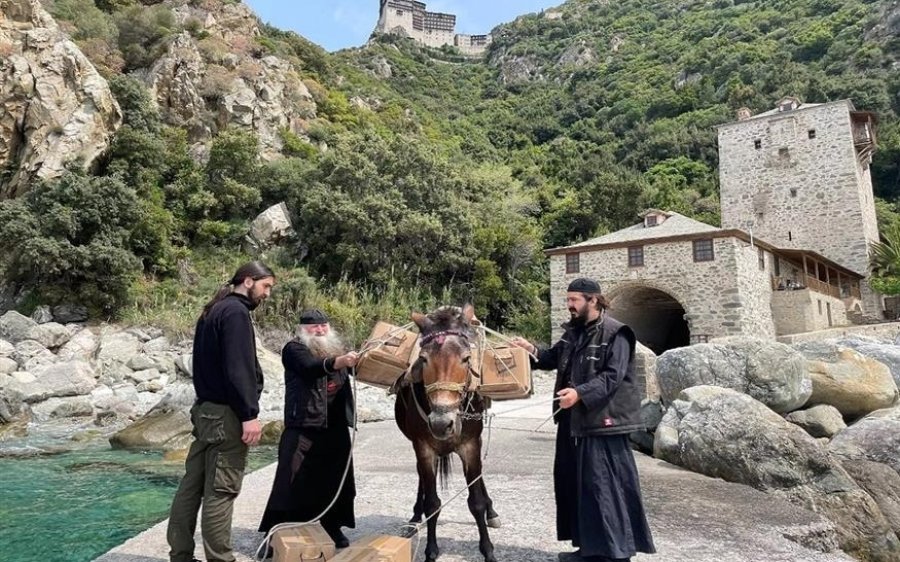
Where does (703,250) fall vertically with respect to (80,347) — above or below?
above

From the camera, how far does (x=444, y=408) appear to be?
10.6ft

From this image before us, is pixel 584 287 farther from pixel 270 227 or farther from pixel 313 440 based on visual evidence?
pixel 270 227

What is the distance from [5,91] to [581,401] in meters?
28.3

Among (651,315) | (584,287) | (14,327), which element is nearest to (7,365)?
(14,327)

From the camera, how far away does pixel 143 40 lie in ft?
105

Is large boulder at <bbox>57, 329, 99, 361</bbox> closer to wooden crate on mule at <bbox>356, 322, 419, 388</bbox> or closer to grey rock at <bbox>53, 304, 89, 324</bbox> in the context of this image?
grey rock at <bbox>53, 304, 89, 324</bbox>

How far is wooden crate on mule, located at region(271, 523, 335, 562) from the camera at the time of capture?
3178 mm

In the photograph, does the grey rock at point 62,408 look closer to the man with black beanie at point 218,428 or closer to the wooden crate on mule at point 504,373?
the man with black beanie at point 218,428

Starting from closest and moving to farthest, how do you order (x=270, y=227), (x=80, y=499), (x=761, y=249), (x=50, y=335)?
1. (x=80, y=499)
2. (x=50, y=335)
3. (x=761, y=249)
4. (x=270, y=227)

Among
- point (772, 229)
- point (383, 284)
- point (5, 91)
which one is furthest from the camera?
point (772, 229)

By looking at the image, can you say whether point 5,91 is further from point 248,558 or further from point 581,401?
point 581,401

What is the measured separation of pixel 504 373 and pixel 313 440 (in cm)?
155

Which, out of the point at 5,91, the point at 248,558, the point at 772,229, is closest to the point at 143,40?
the point at 5,91

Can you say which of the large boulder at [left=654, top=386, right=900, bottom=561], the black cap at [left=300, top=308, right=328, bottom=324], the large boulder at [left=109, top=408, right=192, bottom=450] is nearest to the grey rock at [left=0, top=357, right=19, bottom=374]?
the large boulder at [left=109, top=408, right=192, bottom=450]
